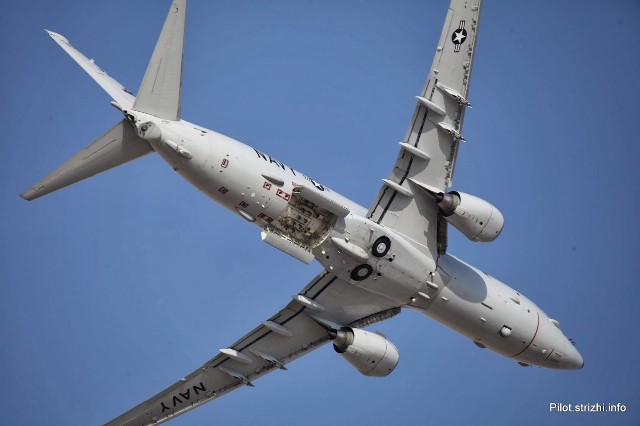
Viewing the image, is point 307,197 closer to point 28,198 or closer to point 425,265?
point 425,265

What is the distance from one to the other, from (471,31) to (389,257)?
10421 mm

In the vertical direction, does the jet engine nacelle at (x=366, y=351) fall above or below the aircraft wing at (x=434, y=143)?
below

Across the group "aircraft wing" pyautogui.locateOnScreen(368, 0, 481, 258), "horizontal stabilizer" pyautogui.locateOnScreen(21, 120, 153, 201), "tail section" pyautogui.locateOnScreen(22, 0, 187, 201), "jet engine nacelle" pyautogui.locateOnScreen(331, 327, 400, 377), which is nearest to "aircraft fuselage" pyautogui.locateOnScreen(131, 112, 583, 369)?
"tail section" pyautogui.locateOnScreen(22, 0, 187, 201)

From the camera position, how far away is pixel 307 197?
45.8 metres

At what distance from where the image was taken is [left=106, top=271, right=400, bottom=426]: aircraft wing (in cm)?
5247

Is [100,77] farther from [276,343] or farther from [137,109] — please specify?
[276,343]

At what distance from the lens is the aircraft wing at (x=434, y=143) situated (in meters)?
46.3

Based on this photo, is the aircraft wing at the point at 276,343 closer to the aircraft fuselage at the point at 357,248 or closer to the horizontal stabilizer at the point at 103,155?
the aircraft fuselage at the point at 357,248

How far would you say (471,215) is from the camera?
47594mm

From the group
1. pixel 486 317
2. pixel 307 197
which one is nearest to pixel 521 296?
pixel 486 317

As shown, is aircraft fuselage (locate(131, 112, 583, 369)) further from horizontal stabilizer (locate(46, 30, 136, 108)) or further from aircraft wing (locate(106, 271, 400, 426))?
aircraft wing (locate(106, 271, 400, 426))

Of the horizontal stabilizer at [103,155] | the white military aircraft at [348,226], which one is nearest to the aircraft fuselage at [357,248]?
the white military aircraft at [348,226]

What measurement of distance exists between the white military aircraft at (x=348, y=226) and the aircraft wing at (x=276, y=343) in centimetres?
6

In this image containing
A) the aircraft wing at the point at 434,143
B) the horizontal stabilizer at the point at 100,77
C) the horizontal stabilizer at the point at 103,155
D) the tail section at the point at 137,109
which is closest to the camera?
the tail section at the point at 137,109
